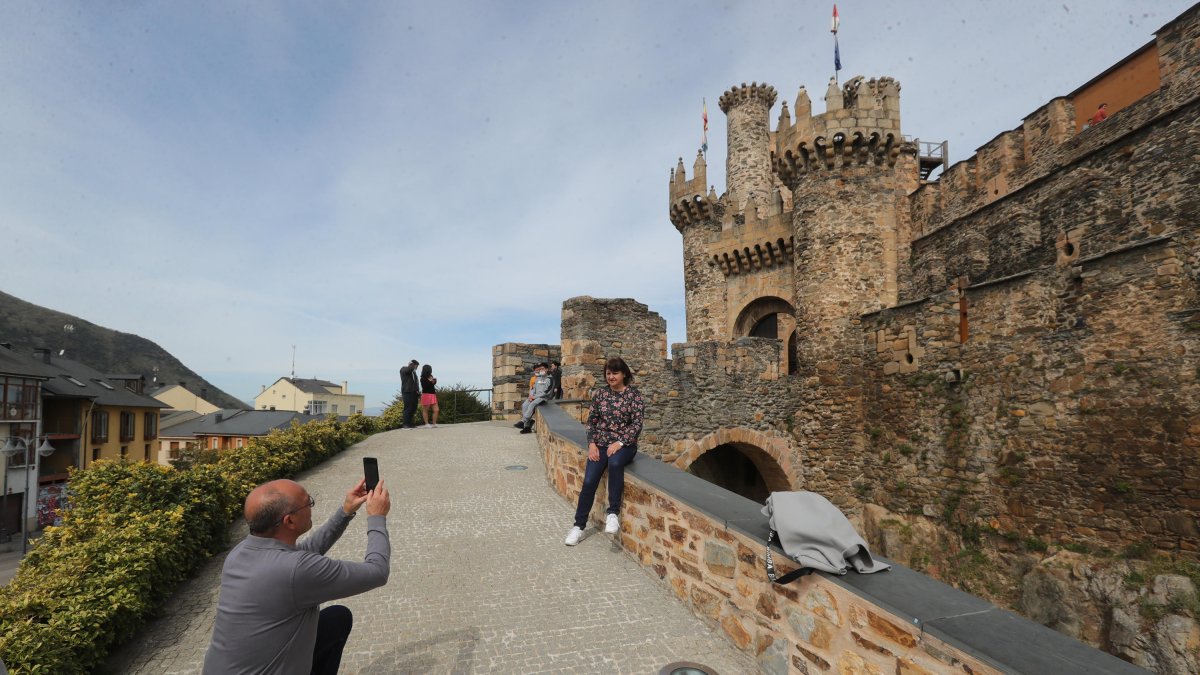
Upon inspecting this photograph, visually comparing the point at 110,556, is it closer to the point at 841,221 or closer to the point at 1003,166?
the point at 841,221

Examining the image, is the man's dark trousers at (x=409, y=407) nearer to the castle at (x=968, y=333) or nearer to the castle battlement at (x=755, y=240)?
the castle at (x=968, y=333)

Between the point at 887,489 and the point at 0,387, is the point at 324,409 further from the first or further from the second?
the point at 887,489

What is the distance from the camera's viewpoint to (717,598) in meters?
3.84

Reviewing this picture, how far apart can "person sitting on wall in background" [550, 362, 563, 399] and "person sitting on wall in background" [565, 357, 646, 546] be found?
5.92m

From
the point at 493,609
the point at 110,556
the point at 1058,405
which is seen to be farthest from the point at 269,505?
the point at 1058,405

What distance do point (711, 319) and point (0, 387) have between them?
31.1 metres

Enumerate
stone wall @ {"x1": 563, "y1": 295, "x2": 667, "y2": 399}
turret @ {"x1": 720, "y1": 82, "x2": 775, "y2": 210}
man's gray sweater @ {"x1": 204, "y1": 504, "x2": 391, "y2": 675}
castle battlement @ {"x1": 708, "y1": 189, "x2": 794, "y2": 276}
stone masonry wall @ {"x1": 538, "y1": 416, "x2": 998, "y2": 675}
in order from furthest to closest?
turret @ {"x1": 720, "y1": 82, "x2": 775, "y2": 210}
castle battlement @ {"x1": 708, "y1": 189, "x2": 794, "y2": 276}
stone wall @ {"x1": 563, "y1": 295, "x2": 667, "y2": 399}
stone masonry wall @ {"x1": 538, "y1": 416, "x2": 998, "y2": 675}
man's gray sweater @ {"x1": 204, "y1": 504, "x2": 391, "y2": 675}

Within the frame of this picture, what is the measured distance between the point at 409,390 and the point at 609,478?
968 cm

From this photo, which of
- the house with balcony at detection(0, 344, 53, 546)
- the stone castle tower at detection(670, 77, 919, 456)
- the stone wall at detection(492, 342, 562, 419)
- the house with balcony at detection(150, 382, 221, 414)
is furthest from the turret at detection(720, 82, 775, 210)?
the house with balcony at detection(150, 382, 221, 414)

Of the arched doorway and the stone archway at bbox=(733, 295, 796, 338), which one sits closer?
the arched doorway

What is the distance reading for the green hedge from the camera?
3199mm

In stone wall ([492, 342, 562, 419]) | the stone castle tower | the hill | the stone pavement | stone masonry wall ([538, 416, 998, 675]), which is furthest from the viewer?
the hill

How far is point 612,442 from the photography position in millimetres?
5363

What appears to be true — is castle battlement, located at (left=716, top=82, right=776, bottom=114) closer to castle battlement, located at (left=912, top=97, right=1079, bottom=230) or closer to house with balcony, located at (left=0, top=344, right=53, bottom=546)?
castle battlement, located at (left=912, top=97, right=1079, bottom=230)
